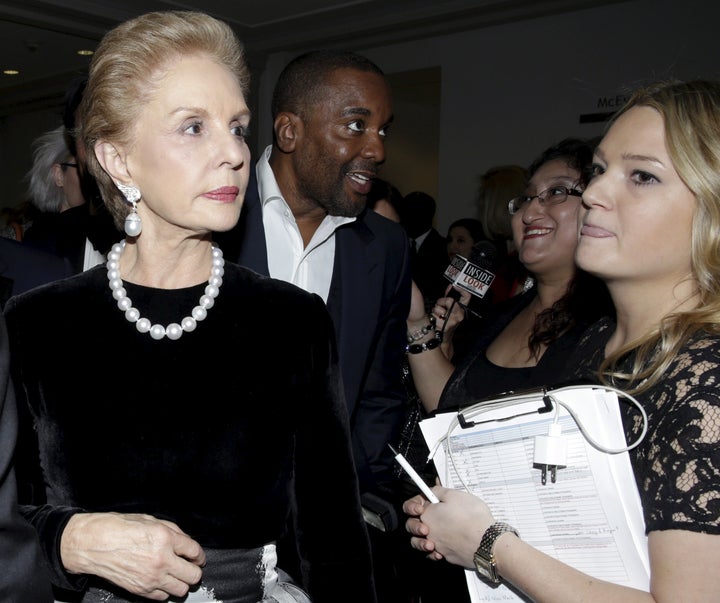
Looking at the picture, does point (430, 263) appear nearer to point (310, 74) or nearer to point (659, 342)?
point (310, 74)

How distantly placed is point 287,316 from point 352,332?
578mm

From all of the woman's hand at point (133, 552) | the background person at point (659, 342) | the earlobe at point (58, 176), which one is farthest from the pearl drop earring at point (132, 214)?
the earlobe at point (58, 176)

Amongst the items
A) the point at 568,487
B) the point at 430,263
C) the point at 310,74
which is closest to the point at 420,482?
the point at 568,487

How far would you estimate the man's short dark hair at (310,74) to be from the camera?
2.38 meters

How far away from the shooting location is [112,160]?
1.51 meters

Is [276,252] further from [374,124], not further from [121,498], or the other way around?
[121,498]

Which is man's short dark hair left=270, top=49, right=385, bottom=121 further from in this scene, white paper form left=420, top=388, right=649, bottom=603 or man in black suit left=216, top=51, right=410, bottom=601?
white paper form left=420, top=388, right=649, bottom=603

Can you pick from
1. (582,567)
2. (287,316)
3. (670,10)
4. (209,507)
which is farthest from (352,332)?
(670,10)

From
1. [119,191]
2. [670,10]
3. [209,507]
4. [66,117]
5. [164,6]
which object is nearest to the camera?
[209,507]

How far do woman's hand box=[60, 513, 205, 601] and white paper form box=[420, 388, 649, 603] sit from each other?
1.89 feet

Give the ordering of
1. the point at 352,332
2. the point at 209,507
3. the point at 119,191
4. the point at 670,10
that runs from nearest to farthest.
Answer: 1. the point at 209,507
2. the point at 119,191
3. the point at 352,332
4. the point at 670,10

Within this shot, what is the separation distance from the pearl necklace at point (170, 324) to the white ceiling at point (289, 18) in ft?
21.8

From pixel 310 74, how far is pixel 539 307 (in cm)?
110

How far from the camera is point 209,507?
1461 mm
